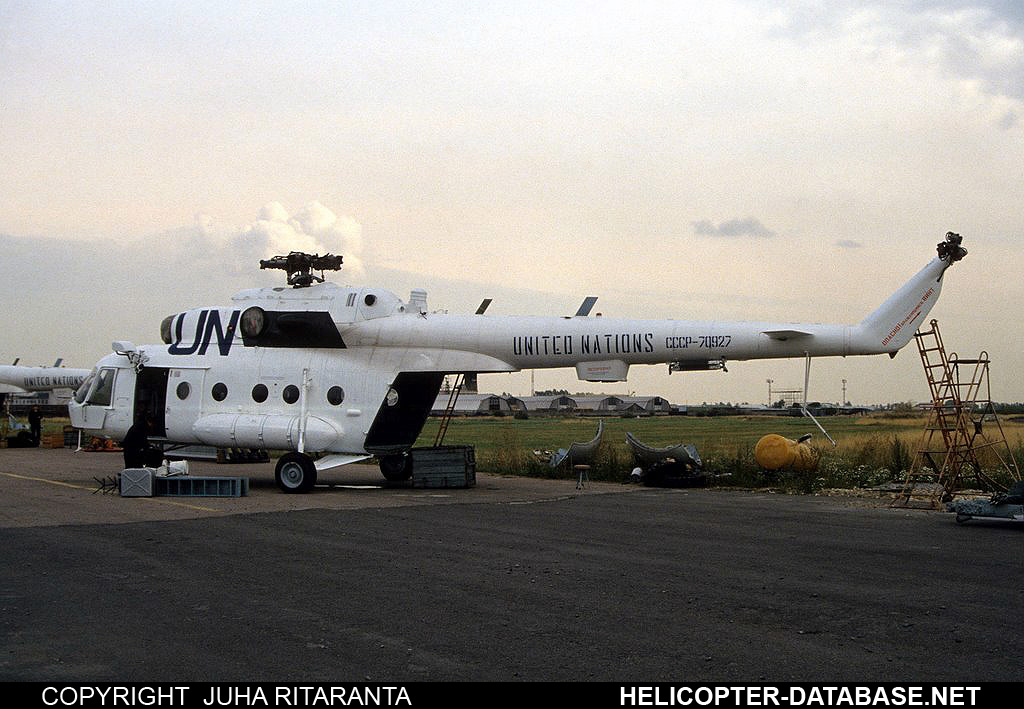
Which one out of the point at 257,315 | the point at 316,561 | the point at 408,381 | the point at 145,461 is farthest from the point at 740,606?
the point at 145,461

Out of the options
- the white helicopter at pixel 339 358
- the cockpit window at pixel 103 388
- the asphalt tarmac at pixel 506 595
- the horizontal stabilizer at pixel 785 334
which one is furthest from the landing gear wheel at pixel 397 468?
the horizontal stabilizer at pixel 785 334

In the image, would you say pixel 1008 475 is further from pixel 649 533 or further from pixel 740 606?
pixel 740 606

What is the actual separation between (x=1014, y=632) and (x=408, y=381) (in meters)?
15.2

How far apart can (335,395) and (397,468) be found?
9.06 feet

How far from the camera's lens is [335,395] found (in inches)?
837

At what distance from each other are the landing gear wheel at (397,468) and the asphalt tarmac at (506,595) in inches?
241

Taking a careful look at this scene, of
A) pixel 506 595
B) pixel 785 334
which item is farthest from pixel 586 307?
pixel 506 595

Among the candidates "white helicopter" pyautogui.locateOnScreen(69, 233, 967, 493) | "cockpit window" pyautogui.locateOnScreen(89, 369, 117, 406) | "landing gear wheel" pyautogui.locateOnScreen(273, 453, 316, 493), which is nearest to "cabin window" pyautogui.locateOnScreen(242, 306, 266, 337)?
"white helicopter" pyautogui.locateOnScreen(69, 233, 967, 493)

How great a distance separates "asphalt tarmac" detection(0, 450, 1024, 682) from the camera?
271 inches

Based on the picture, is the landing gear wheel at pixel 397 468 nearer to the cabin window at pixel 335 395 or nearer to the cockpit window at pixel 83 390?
the cabin window at pixel 335 395

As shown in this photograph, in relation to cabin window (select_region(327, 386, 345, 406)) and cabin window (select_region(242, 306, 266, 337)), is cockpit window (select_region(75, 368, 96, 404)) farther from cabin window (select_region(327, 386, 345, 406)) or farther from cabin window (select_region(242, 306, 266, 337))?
cabin window (select_region(327, 386, 345, 406))

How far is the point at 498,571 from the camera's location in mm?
10703

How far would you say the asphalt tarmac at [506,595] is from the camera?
22.6 ft

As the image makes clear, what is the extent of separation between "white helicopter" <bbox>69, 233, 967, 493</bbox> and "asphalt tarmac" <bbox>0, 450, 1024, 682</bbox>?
12.6 feet
